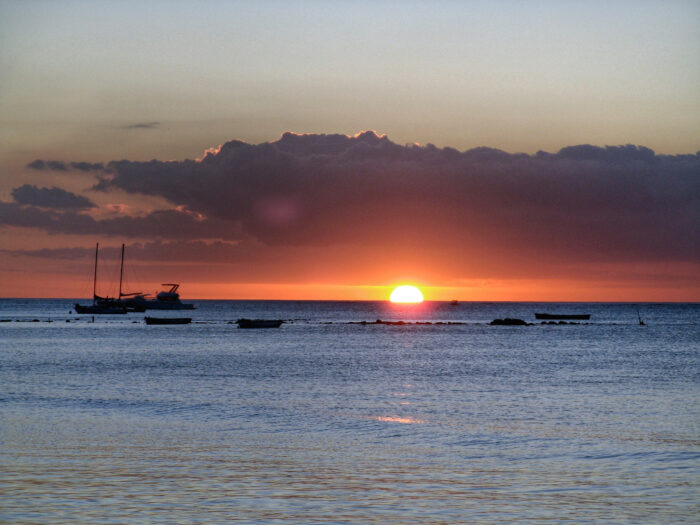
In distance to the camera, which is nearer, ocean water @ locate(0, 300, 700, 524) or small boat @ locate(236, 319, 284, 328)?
ocean water @ locate(0, 300, 700, 524)

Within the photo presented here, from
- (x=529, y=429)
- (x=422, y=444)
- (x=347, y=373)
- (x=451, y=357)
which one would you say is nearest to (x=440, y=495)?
(x=422, y=444)

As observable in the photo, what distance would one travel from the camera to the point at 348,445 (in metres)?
32.5

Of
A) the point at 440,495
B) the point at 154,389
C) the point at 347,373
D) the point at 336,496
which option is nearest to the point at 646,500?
the point at 440,495

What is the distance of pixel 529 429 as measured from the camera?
3656cm

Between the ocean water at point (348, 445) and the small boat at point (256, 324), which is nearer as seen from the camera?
the ocean water at point (348, 445)

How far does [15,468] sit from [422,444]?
15501 millimetres

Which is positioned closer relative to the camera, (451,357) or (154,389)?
(154,389)

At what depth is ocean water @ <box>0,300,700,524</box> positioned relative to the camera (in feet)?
72.5

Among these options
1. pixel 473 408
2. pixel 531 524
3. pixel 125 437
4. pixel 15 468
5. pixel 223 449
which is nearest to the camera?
pixel 531 524

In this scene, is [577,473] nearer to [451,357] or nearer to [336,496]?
[336,496]

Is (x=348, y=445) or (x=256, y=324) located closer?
(x=348, y=445)

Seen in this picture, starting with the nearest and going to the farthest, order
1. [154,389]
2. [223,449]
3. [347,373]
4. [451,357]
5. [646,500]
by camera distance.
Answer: [646,500] < [223,449] < [154,389] < [347,373] < [451,357]

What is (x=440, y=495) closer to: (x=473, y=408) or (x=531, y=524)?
(x=531, y=524)

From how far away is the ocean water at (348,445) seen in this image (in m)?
22.1
